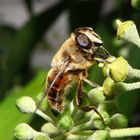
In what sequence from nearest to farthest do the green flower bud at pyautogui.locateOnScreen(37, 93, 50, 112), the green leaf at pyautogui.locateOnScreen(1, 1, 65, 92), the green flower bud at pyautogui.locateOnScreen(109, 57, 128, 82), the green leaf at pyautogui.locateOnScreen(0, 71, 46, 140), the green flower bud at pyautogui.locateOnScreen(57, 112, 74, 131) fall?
1. the green flower bud at pyautogui.locateOnScreen(109, 57, 128, 82)
2. the green flower bud at pyautogui.locateOnScreen(57, 112, 74, 131)
3. the green flower bud at pyautogui.locateOnScreen(37, 93, 50, 112)
4. the green leaf at pyautogui.locateOnScreen(0, 71, 46, 140)
5. the green leaf at pyautogui.locateOnScreen(1, 1, 65, 92)

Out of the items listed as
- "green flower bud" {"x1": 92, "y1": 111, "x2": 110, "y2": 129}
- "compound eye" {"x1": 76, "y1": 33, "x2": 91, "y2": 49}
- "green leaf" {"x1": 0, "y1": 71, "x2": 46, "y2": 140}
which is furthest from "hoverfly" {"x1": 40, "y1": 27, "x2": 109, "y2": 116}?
"green leaf" {"x1": 0, "y1": 71, "x2": 46, "y2": 140}

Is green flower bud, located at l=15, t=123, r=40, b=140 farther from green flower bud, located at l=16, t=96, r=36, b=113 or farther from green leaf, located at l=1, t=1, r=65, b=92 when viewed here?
green leaf, located at l=1, t=1, r=65, b=92

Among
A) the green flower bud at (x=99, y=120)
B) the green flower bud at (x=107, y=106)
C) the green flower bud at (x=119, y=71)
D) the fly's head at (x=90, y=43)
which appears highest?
the fly's head at (x=90, y=43)

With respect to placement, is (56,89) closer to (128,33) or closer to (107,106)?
(107,106)

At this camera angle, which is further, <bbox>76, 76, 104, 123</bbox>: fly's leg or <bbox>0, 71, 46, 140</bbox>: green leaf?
<bbox>0, 71, 46, 140</bbox>: green leaf

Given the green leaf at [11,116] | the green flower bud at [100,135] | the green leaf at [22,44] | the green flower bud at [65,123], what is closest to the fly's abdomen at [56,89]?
the green flower bud at [65,123]

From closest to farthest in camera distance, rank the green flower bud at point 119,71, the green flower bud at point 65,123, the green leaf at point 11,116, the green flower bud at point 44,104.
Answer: the green flower bud at point 119,71, the green flower bud at point 65,123, the green flower bud at point 44,104, the green leaf at point 11,116

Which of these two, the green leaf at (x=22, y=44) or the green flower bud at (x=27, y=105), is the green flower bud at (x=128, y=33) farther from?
the green leaf at (x=22, y=44)
